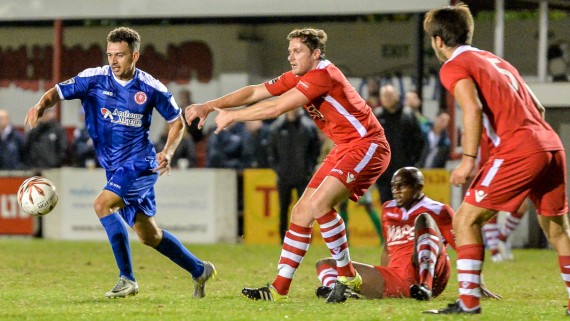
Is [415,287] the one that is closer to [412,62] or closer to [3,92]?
[412,62]

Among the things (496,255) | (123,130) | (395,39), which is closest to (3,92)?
(395,39)

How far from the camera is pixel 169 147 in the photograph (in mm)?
9945

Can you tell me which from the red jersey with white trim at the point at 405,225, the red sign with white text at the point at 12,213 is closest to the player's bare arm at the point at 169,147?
the red jersey with white trim at the point at 405,225

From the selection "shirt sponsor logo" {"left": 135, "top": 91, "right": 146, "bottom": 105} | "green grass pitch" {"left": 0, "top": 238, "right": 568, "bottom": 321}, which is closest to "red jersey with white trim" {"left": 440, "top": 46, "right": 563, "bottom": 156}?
"green grass pitch" {"left": 0, "top": 238, "right": 568, "bottom": 321}

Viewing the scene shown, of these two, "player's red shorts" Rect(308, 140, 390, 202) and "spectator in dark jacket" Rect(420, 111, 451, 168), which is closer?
"player's red shorts" Rect(308, 140, 390, 202)

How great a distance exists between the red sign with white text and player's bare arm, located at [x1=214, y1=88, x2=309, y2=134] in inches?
456

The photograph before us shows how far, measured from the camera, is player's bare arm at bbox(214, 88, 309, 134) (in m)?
8.57

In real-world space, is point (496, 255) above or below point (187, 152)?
below

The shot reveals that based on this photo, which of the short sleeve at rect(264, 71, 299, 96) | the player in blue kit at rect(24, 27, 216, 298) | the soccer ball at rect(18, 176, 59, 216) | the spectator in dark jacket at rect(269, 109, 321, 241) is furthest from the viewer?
the spectator in dark jacket at rect(269, 109, 321, 241)

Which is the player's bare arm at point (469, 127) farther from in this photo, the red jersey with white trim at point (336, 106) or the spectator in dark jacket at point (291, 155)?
the spectator in dark jacket at point (291, 155)

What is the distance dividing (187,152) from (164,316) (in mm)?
11530

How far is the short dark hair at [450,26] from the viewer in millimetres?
7910

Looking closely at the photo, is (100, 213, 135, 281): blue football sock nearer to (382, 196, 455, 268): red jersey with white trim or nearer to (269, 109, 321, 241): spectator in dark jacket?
(382, 196, 455, 268): red jersey with white trim

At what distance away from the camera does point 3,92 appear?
2786cm
